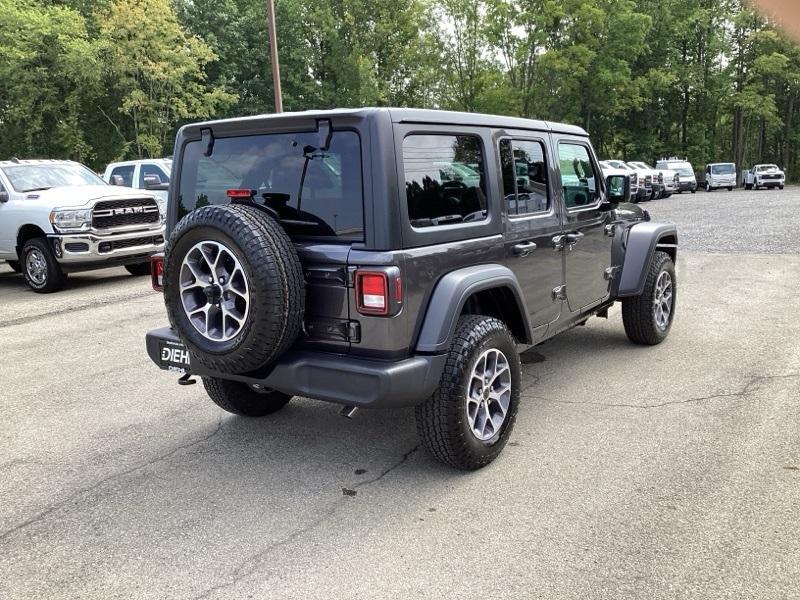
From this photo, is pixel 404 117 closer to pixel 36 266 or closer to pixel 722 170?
pixel 36 266

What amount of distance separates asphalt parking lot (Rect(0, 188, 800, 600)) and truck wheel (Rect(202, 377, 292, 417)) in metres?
0.10

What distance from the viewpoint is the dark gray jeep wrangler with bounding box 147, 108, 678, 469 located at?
3.22m

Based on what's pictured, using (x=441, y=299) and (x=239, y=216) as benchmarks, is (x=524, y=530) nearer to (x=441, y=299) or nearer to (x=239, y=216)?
(x=441, y=299)

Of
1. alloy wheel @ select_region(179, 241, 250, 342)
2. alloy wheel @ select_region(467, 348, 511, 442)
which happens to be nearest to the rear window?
alloy wheel @ select_region(179, 241, 250, 342)

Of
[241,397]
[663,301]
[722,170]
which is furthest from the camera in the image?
[722,170]

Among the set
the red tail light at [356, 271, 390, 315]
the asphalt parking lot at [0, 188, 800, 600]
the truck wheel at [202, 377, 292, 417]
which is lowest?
the asphalt parking lot at [0, 188, 800, 600]

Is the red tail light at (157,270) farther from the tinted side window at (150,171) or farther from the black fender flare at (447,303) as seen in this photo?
the tinted side window at (150,171)

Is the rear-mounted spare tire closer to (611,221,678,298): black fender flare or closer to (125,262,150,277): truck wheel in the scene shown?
(611,221,678,298): black fender flare

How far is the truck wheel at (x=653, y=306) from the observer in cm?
574

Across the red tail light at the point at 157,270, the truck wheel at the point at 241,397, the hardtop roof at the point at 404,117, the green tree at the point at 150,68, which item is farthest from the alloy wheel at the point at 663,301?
the green tree at the point at 150,68

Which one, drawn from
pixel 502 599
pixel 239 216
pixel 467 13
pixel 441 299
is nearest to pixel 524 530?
pixel 502 599

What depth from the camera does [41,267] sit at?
10141 millimetres

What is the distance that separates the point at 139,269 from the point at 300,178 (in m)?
9.18

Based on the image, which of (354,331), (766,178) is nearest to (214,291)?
(354,331)
